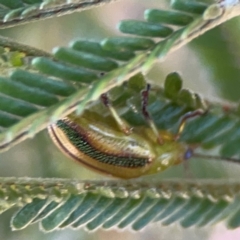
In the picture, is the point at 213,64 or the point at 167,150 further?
the point at 213,64

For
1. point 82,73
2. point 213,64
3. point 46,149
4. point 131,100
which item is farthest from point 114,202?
point 46,149

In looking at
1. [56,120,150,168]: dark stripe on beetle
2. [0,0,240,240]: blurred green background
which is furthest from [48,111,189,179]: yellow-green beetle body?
[0,0,240,240]: blurred green background

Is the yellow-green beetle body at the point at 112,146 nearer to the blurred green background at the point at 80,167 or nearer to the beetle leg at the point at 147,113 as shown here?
the beetle leg at the point at 147,113

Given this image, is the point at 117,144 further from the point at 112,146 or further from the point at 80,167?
the point at 80,167

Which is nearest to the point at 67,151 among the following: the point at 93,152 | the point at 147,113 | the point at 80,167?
the point at 93,152

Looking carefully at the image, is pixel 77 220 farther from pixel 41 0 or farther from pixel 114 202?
pixel 41 0

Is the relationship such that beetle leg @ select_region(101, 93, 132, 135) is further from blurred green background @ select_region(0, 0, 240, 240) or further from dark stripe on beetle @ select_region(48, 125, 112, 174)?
blurred green background @ select_region(0, 0, 240, 240)

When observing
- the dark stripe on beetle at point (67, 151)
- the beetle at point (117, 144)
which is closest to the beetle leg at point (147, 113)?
the beetle at point (117, 144)
